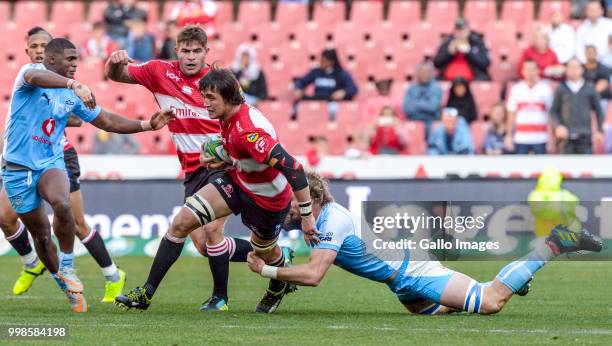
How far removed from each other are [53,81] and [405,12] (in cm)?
1485

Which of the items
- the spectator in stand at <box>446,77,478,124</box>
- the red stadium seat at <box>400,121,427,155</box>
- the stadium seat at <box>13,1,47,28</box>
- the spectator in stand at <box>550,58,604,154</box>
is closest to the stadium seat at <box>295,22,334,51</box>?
the spectator in stand at <box>446,77,478,124</box>

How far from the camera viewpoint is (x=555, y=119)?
65.1ft

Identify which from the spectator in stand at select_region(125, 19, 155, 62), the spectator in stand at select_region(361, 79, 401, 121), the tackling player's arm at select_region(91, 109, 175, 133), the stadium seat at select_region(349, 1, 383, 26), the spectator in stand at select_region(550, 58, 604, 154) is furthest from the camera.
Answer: the stadium seat at select_region(349, 1, 383, 26)

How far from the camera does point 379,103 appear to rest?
20797 millimetres

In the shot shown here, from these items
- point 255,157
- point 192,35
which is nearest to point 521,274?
point 255,157

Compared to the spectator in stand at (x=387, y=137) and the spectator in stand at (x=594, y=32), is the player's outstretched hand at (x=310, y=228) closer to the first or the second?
the spectator in stand at (x=387, y=137)

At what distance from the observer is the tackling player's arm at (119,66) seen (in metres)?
10.6

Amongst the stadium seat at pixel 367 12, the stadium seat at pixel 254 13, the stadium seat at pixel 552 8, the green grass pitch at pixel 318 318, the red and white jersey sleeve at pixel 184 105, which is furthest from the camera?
the stadium seat at pixel 254 13

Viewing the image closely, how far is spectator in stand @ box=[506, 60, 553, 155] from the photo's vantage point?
19734 mm

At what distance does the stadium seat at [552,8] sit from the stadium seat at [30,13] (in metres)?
9.85

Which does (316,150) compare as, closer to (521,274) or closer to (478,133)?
(478,133)

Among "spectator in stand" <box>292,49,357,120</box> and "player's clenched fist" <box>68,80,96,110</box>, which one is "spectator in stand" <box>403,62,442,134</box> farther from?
"player's clenched fist" <box>68,80,96,110</box>

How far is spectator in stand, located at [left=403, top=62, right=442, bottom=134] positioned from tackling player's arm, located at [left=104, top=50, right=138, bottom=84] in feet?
33.7

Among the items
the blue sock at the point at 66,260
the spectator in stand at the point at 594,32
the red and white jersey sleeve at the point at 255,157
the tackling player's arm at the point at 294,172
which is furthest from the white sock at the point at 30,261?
the spectator in stand at the point at 594,32
